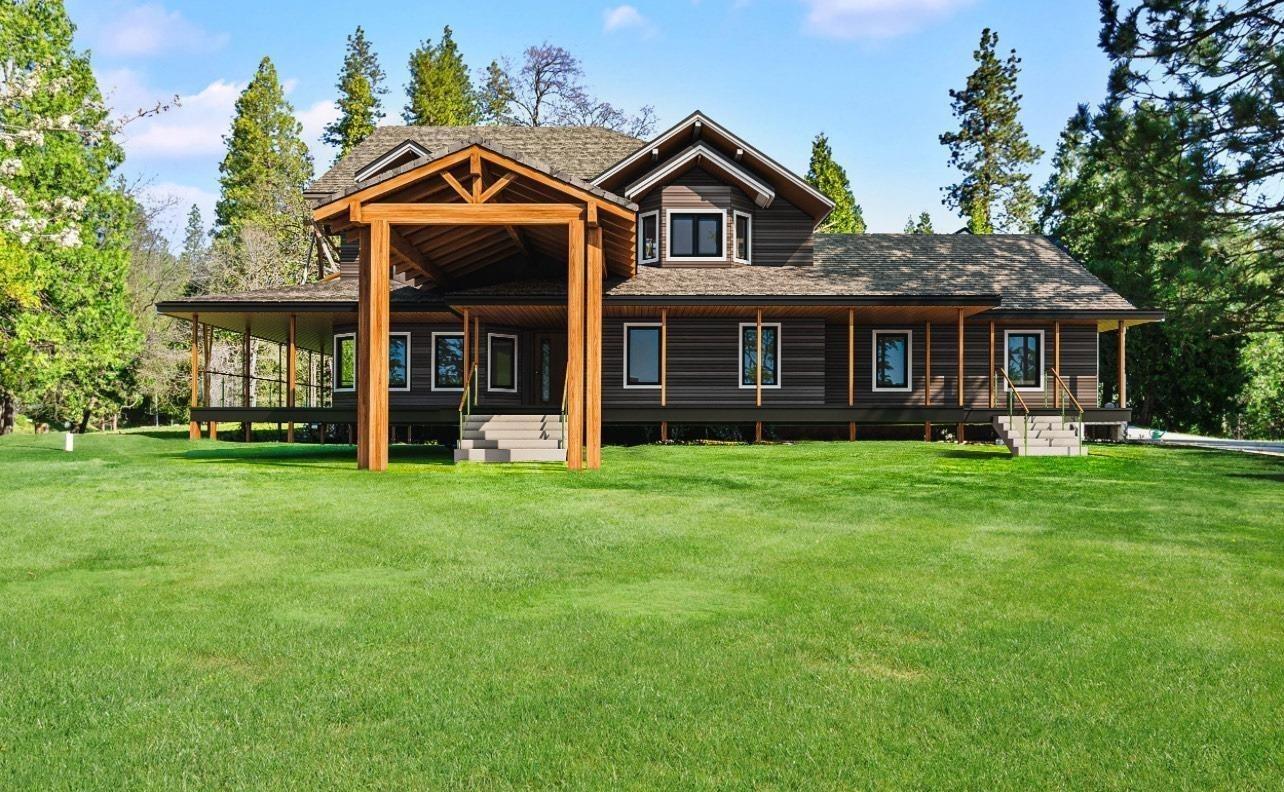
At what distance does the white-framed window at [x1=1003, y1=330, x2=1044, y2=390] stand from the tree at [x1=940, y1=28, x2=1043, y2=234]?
25178mm

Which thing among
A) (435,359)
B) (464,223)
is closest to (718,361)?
(435,359)

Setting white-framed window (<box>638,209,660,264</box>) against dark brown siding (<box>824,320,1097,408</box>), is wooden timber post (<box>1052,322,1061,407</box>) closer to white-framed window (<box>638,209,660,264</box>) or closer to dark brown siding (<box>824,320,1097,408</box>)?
dark brown siding (<box>824,320,1097,408</box>)

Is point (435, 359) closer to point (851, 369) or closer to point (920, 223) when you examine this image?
point (851, 369)

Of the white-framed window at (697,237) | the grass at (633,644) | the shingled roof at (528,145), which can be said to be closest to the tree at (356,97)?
the shingled roof at (528,145)

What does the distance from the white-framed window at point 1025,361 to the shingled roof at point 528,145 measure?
40.5ft

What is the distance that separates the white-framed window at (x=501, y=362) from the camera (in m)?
26.4

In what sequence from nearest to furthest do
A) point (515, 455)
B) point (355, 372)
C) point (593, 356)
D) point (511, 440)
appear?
point (593, 356) → point (515, 455) → point (511, 440) → point (355, 372)

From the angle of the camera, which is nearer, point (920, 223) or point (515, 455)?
point (515, 455)

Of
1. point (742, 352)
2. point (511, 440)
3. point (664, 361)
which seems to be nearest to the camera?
point (511, 440)

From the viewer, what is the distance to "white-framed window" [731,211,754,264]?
26.1 m

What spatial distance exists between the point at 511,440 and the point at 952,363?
1404cm

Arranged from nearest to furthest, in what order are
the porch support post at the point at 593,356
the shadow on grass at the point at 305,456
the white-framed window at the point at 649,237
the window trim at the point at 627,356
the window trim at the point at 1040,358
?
the porch support post at the point at 593,356, the shadow on grass at the point at 305,456, the window trim at the point at 627,356, the white-framed window at the point at 649,237, the window trim at the point at 1040,358

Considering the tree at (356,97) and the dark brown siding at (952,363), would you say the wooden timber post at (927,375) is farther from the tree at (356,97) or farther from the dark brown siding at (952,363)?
the tree at (356,97)

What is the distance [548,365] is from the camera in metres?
27.7
